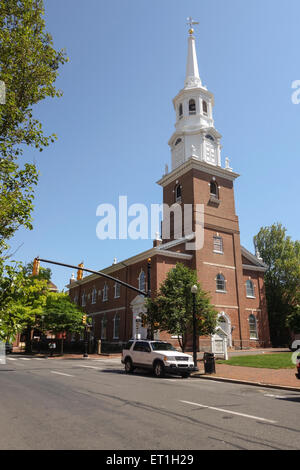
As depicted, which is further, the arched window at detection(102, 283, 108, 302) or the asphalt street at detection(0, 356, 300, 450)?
the arched window at detection(102, 283, 108, 302)

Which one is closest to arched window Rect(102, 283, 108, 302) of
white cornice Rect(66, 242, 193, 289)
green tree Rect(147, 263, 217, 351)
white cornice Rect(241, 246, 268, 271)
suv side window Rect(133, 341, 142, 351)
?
white cornice Rect(66, 242, 193, 289)

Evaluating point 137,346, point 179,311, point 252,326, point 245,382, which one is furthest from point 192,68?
point 245,382

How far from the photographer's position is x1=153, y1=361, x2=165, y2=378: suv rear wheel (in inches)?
616

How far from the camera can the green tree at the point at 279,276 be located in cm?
4166

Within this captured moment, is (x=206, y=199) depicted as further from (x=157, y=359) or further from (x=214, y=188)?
(x=157, y=359)

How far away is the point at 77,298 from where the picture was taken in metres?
51.2

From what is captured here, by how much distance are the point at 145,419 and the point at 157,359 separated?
373 inches

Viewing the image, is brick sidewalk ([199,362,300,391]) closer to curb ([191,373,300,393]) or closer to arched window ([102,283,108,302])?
curb ([191,373,300,393])

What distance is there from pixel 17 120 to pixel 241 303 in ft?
97.9

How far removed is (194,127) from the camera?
36438 millimetres

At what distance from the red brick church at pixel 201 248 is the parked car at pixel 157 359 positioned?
1275 centimetres

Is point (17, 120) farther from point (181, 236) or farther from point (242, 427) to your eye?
point (181, 236)

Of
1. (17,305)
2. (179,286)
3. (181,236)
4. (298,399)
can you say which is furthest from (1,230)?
(181,236)

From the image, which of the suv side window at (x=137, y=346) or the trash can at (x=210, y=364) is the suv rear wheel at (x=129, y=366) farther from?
the trash can at (x=210, y=364)
